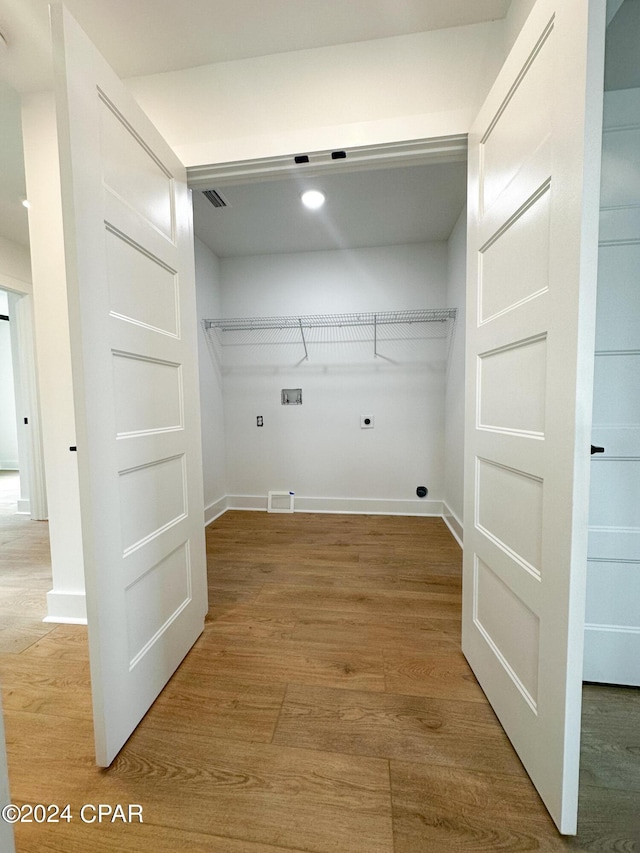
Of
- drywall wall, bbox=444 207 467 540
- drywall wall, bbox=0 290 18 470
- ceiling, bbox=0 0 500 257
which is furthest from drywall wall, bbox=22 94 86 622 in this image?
drywall wall, bbox=0 290 18 470

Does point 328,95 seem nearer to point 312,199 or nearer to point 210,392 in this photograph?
point 312,199

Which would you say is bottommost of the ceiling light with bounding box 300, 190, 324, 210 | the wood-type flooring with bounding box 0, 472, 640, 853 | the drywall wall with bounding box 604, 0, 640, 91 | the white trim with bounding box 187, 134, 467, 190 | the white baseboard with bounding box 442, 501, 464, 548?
the wood-type flooring with bounding box 0, 472, 640, 853

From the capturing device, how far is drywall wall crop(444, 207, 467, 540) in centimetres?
244

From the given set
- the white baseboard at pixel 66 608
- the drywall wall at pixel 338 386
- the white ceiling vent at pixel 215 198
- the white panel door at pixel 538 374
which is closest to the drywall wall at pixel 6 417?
the drywall wall at pixel 338 386

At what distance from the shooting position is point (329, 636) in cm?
151

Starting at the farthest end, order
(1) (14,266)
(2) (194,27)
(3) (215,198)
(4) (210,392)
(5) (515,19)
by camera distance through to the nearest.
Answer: (4) (210,392) → (1) (14,266) → (3) (215,198) → (2) (194,27) → (5) (515,19)

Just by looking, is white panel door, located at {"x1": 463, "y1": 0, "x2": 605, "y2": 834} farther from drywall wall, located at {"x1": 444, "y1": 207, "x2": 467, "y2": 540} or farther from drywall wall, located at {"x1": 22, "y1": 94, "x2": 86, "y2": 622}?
drywall wall, located at {"x1": 22, "y1": 94, "x2": 86, "y2": 622}

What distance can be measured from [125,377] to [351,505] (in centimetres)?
250

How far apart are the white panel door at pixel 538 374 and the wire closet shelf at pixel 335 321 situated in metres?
1.66

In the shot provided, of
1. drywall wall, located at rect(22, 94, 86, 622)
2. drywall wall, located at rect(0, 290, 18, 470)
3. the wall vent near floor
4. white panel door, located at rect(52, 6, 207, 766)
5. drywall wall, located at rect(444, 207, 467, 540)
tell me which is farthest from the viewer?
drywall wall, located at rect(0, 290, 18, 470)

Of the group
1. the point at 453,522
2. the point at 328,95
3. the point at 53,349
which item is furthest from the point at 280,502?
the point at 328,95

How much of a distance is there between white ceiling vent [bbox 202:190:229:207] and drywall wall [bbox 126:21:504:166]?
2.13 ft

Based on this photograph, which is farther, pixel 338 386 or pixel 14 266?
pixel 338 386

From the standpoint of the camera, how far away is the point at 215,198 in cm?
218
